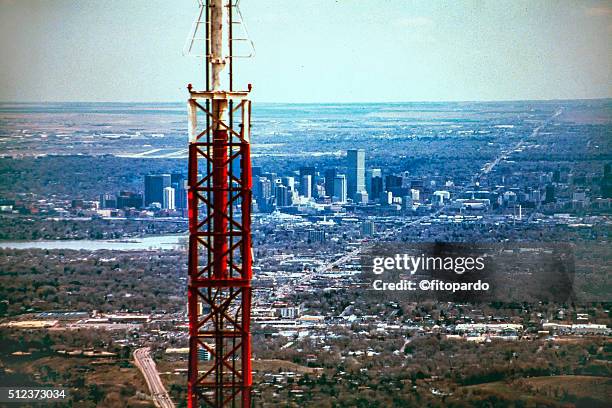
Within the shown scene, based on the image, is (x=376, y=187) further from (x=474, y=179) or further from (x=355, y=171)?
(x=474, y=179)

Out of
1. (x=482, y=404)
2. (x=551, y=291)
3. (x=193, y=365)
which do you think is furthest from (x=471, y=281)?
(x=193, y=365)

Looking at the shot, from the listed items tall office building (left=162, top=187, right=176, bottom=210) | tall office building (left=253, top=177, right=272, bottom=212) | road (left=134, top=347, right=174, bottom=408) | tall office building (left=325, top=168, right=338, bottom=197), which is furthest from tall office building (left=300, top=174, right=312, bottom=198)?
road (left=134, top=347, right=174, bottom=408)

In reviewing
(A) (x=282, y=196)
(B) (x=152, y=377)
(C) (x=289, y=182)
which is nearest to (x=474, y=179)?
(C) (x=289, y=182)

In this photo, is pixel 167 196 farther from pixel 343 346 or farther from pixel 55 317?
pixel 343 346

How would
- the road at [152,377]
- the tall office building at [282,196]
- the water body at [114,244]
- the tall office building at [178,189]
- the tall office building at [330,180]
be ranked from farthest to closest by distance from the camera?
the tall office building at [330,180] → the tall office building at [282,196] → the tall office building at [178,189] → the water body at [114,244] → the road at [152,377]

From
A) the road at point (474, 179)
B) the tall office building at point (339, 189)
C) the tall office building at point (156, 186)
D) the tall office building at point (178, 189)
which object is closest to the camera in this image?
the road at point (474, 179)

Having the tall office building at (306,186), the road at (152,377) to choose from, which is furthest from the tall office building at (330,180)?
the road at (152,377)

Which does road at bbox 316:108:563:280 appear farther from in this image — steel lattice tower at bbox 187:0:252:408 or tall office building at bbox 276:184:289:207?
steel lattice tower at bbox 187:0:252:408

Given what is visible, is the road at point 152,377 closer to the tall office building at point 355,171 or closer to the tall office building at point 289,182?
the tall office building at point 289,182
